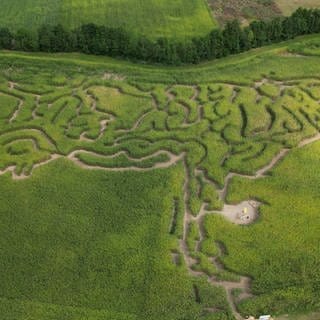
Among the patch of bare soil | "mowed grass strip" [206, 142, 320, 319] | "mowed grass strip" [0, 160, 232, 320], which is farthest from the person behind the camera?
the patch of bare soil

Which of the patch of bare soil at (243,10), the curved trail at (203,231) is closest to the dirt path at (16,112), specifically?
the curved trail at (203,231)

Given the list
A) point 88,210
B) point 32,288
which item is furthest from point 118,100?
point 32,288

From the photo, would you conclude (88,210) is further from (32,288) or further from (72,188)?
(32,288)

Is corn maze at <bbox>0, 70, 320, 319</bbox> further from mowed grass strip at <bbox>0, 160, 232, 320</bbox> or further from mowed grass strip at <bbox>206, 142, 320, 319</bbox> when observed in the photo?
mowed grass strip at <bbox>0, 160, 232, 320</bbox>

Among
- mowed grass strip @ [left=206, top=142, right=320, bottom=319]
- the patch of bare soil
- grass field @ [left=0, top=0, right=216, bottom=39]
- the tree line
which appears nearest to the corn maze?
mowed grass strip @ [left=206, top=142, right=320, bottom=319]

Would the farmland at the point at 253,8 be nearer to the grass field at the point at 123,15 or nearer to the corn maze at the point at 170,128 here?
the grass field at the point at 123,15
